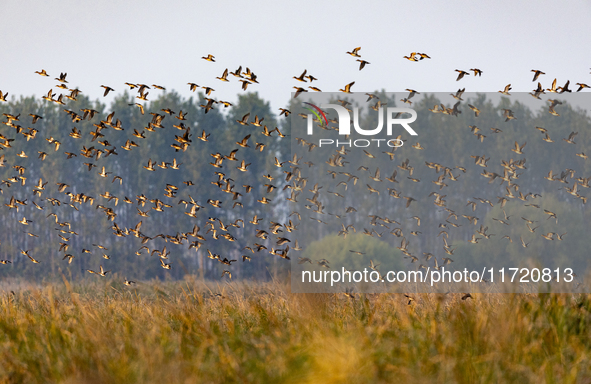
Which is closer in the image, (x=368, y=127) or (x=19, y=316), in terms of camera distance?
(x=19, y=316)

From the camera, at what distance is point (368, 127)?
153 feet

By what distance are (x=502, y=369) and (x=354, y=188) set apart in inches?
1499

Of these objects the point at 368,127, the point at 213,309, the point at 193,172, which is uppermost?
the point at 368,127

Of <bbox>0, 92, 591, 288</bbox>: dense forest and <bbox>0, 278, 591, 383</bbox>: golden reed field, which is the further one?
<bbox>0, 92, 591, 288</bbox>: dense forest

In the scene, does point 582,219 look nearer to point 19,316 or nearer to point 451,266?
point 451,266

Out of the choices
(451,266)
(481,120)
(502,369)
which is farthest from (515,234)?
(502,369)

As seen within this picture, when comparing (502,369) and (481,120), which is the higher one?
(481,120)

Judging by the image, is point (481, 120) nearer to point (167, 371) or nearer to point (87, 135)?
point (87, 135)

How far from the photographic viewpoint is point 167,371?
541 centimetres

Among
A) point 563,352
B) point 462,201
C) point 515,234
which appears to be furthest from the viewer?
point 462,201

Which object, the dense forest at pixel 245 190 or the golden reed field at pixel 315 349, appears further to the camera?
the dense forest at pixel 245 190

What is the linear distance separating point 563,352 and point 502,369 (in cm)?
90

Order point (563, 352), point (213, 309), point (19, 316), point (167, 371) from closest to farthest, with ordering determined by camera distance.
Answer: point (167, 371) → point (563, 352) → point (19, 316) → point (213, 309)

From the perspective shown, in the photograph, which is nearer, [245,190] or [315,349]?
[315,349]
